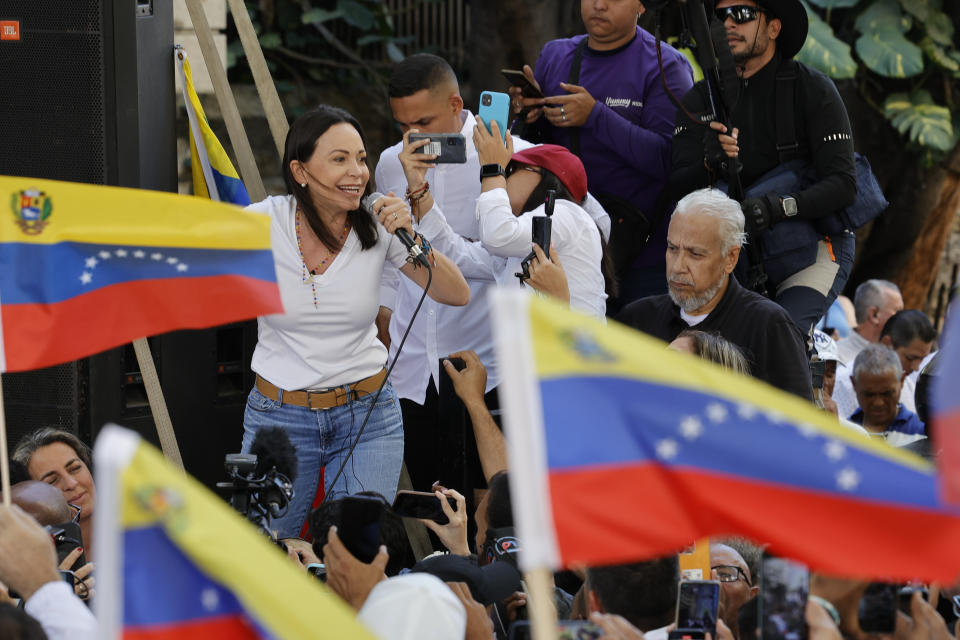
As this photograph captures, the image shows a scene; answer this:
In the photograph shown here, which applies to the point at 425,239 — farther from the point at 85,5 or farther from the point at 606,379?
the point at 606,379

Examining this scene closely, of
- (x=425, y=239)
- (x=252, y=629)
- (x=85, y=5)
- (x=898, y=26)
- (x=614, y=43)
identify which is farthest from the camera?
(x=898, y=26)

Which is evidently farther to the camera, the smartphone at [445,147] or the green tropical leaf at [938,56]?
the green tropical leaf at [938,56]

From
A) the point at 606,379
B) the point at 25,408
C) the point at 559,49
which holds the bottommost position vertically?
the point at 25,408

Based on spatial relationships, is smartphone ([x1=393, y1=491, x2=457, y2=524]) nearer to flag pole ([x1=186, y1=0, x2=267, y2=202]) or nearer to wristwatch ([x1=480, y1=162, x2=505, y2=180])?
wristwatch ([x1=480, y1=162, x2=505, y2=180])

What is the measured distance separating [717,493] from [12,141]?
3861 millimetres

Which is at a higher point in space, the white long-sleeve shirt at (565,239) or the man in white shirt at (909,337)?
the white long-sleeve shirt at (565,239)

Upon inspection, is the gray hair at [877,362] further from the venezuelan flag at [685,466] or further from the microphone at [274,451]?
the venezuelan flag at [685,466]

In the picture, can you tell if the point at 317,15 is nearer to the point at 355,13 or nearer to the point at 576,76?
the point at 355,13

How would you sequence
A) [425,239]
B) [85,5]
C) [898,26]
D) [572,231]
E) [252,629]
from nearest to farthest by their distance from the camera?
[252,629] < [425,239] < [572,231] < [85,5] < [898,26]

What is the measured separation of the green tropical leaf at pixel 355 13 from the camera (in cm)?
1113

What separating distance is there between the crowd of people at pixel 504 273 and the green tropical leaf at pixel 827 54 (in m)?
5.06

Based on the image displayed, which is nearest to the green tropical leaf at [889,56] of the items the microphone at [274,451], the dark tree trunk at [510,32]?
the dark tree trunk at [510,32]

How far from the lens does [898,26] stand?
11336mm

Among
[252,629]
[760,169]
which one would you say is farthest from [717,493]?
[760,169]
